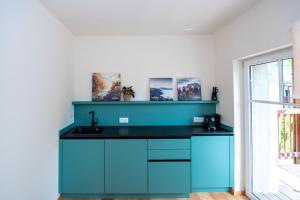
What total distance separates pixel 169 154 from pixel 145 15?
6.17 ft

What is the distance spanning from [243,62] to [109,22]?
78.6 inches

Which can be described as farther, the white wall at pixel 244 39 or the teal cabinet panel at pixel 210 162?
the teal cabinet panel at pixel 210 162

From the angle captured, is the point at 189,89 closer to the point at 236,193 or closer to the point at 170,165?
the point at 170,165

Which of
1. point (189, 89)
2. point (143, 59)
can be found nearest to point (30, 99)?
point (143, 59)

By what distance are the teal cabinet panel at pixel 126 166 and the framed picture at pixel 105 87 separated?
3.12 feet

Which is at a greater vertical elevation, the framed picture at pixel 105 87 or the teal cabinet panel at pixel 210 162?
the framed picture at pixel 105 87

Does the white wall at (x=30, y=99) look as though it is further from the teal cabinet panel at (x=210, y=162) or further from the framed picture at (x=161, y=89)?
the teal cabinet panel at (x=210, y=162)

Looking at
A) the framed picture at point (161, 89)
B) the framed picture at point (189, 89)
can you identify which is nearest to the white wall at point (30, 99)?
the framed picture at point (161, 89)

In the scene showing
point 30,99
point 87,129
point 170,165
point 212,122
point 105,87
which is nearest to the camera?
point 30,99

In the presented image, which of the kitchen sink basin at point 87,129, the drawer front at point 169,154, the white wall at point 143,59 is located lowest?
the drawer front at point 169,154

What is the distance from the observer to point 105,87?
134 inches

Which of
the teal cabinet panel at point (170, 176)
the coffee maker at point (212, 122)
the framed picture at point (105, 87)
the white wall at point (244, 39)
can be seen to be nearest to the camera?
the white wall at point (244, 39)

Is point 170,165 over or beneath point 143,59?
beneath

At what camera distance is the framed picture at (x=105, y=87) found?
3.41 m
